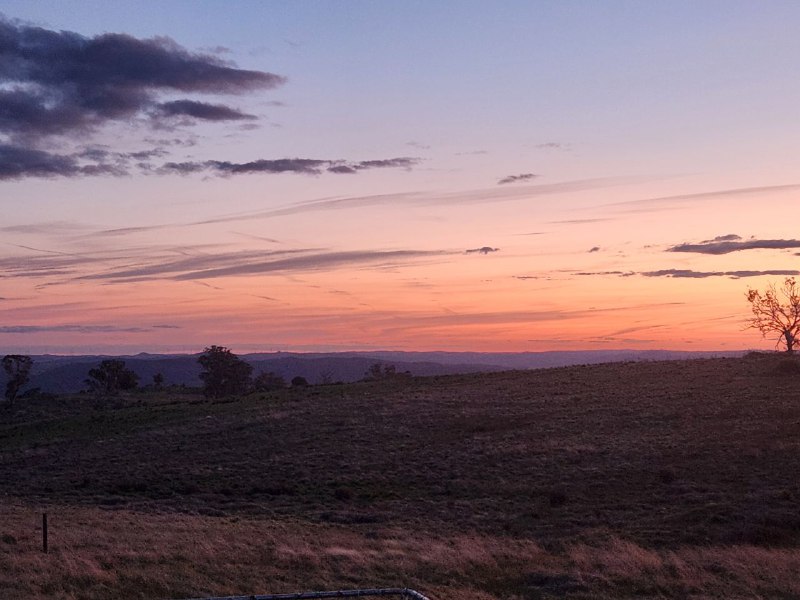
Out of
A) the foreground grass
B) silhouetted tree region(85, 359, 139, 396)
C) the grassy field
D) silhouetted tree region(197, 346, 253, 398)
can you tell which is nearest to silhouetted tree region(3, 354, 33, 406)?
silhouetted tree region(85, 359, 139, 396)

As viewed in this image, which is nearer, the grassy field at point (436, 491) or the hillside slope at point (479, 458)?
the grassy field at point (436, 491)

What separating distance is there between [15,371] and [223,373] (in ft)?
77.7

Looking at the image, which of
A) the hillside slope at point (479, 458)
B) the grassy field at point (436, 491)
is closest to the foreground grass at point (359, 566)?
the grassy field at point (436, 491)

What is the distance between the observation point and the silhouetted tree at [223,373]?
100188 millimetres

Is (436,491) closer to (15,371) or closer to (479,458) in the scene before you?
(479,458)

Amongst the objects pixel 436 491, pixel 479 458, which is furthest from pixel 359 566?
pixel 479 458

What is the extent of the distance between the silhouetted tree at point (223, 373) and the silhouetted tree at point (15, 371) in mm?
19884

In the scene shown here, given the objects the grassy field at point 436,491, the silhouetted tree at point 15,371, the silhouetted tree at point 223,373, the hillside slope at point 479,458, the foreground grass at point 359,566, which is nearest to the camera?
the foreground grass at point 359,566

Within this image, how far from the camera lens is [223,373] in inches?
3996

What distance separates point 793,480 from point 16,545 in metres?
26.4

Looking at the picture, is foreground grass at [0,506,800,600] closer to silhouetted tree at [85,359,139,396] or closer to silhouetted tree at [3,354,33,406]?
silhouetted tree at [3,354,33,406]

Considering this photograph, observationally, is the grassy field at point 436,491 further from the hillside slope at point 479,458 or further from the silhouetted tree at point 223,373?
the silhouetted tree at point 223,373

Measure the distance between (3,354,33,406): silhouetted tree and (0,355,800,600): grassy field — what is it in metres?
31.3

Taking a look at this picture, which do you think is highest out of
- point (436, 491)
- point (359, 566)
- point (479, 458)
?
point (359, 566)
